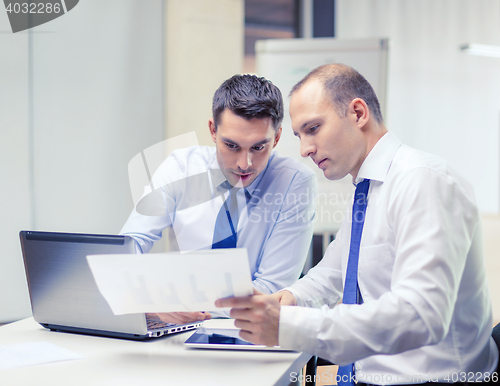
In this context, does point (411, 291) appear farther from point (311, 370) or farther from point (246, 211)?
point (246, 211)

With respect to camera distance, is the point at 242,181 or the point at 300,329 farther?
the point at 242,181

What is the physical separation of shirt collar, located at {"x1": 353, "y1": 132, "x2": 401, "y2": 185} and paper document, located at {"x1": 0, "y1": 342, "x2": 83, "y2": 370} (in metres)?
0.86

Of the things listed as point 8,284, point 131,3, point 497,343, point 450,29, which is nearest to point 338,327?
point 497,343

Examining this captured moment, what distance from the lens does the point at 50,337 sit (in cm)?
125

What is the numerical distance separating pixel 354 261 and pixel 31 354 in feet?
2.74

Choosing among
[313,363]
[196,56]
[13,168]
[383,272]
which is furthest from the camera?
[196,56]

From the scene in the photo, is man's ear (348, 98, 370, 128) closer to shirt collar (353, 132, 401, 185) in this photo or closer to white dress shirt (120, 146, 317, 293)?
shirt collar (353, 132, 401, 185)

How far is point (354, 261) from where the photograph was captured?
121cm

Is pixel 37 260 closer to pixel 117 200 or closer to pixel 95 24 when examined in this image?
pixel 117 200

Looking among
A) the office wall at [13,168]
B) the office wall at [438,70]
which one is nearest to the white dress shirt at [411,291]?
the office wall at [13,168]

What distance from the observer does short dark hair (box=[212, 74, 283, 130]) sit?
1.62m

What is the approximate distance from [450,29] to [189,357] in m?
3.90

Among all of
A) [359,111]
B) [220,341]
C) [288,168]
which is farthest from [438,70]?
[220,341]

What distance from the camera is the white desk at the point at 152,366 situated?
945mm
